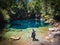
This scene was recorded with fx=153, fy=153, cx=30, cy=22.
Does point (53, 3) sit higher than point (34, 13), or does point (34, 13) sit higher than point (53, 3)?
point (53, 3)

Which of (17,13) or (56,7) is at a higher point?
(56,7)

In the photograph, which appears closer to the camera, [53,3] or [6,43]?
[6,43]

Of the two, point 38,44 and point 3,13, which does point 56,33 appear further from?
point 3,13

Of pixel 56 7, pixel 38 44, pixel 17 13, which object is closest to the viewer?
pixel 38 44

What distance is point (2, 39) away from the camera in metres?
19.8

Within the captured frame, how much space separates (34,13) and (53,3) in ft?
59.5

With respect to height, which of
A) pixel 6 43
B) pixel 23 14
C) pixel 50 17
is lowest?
pixel 23 14

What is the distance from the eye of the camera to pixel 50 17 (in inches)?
1436

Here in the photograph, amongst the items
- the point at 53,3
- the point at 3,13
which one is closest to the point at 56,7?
the point at 53,3

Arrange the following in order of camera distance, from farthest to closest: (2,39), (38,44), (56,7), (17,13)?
(17,13) < (56,7) < (2,39) < (38,44)

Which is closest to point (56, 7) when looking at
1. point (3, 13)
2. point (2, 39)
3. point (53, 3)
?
point (53, 3)

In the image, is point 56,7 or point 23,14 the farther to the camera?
point 23,14

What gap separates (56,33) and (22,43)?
5059mm

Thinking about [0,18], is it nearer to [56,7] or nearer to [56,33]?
[56,33]
